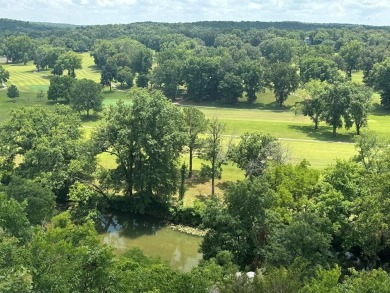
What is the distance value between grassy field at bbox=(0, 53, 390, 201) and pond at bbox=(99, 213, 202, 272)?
562 cm

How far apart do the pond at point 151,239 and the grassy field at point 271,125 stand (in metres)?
5.62

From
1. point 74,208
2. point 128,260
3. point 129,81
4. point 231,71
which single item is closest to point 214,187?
point 74,208

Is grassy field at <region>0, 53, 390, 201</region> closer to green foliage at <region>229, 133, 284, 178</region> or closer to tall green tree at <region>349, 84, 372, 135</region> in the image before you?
tall green tree at <region>349, 84, 372, 135</region>

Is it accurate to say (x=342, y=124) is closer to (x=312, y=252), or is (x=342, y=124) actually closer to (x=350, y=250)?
(x=350, y=250)

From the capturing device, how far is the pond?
3616cm

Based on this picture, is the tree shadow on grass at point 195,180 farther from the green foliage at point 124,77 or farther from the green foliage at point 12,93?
the green foliage at point 124,77

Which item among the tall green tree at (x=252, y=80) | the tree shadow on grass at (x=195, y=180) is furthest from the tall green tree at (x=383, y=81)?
the tree shadow on grass at (x=195, y=180)

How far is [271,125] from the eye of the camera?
7638 cm

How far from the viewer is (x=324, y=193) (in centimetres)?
3212

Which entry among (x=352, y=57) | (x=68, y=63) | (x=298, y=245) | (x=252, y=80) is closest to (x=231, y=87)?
(x=252, y=80)

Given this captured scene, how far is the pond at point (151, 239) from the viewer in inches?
1423

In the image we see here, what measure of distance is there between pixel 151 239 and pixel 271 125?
1683 inches

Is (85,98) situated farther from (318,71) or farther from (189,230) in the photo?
(318,71)

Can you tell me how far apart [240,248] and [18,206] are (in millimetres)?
13866
